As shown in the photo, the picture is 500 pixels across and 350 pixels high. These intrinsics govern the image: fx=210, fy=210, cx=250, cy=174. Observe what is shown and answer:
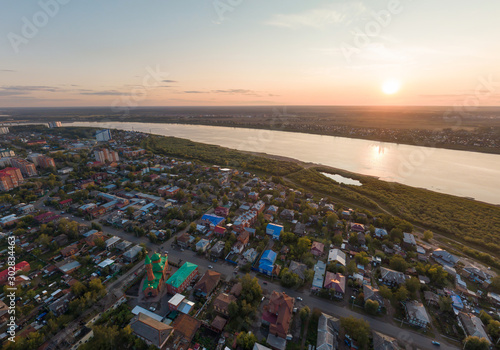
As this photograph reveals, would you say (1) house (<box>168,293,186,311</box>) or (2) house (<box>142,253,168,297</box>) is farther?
(2) house (<box>142,253,168,297</box>)

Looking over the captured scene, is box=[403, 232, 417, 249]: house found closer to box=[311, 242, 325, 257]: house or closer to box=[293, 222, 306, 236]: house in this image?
box=[311, 242, 325, 257]: house

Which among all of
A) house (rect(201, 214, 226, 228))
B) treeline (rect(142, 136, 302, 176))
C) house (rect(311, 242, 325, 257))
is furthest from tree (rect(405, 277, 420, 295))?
treeline (rect(142, 136, 302, 176))

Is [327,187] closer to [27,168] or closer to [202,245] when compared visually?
[202,245]

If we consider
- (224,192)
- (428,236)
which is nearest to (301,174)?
(224,192)

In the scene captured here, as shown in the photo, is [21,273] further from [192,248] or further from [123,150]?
[123,150]

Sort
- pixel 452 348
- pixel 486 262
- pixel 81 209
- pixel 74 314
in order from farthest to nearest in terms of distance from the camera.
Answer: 1. pixel 81 209
2. pixel 486 262
3. pixel 74 314
4. pixel 452 348

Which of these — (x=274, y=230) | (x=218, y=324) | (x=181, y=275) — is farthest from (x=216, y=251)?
(x=218, y=324)

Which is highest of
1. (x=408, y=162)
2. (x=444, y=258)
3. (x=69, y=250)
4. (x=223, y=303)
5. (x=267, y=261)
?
(x=408, y=162)
